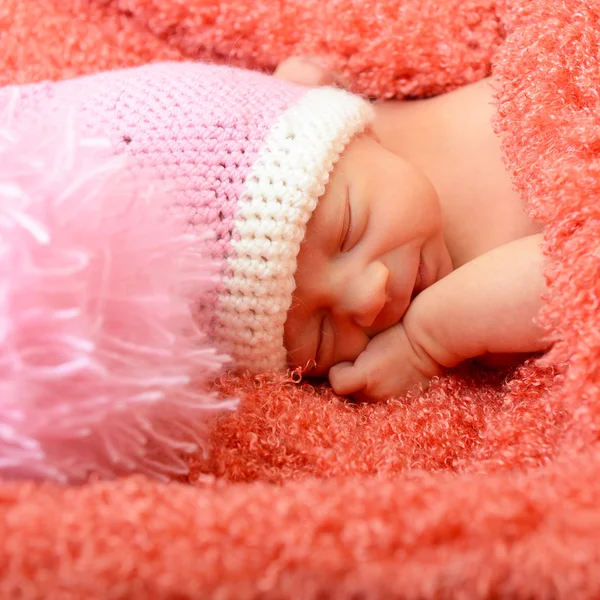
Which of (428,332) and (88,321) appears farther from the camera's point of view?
(428,332)

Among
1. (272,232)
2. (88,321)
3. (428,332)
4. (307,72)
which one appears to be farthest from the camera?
(307,72)

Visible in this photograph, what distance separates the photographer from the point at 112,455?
67cm

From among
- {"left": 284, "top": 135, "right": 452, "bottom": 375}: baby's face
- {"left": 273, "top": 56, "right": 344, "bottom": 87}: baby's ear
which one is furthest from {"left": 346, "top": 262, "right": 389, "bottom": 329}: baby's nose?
{"left": 273, "top": 56, "right": 344, "bottom": 87}: baby's ear

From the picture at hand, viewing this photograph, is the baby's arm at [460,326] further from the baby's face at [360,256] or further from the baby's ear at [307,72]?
the baby's ear at [307,72]

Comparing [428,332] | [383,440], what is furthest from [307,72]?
[383,440]

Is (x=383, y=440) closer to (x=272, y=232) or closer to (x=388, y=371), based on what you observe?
(x=388, y=371)

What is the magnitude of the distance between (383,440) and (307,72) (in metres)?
0.67

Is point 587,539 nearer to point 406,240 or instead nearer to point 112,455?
point 112,455

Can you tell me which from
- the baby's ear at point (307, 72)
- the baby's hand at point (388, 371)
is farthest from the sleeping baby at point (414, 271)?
the baby's ear at point (307, 72)

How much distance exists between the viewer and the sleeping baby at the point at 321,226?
36.0 inches

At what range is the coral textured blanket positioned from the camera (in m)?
0.53

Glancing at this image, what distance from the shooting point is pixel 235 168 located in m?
0.92

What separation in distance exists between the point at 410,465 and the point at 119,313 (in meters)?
0.40

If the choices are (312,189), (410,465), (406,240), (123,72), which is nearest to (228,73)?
(123,72)
